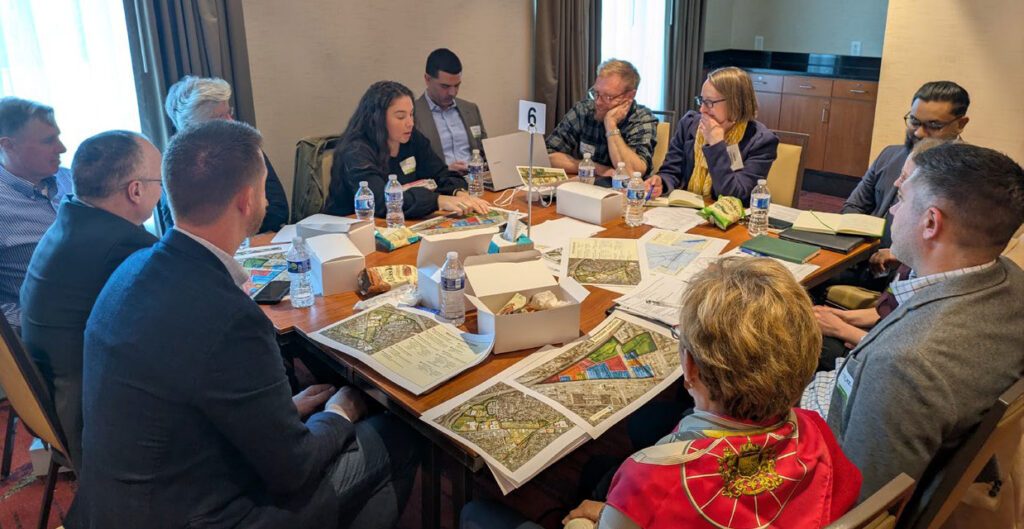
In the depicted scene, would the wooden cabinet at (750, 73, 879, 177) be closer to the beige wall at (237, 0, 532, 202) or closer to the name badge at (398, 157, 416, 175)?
the beige wall at (237, 0, 532, 202)

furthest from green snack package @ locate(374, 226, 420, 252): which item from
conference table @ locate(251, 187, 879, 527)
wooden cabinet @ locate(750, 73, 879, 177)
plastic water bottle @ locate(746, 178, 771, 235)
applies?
wooden cabinet @ locate(750, 73, 879, 177)

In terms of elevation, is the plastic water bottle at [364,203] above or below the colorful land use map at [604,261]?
above

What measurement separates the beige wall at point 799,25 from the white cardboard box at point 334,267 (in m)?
5.64

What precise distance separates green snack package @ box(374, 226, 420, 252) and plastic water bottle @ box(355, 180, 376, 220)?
0.49ft

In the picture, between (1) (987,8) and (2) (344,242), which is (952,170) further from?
(1) (987,8)

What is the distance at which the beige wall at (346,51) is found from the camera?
372 cm

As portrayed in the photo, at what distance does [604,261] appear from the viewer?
2.30 m

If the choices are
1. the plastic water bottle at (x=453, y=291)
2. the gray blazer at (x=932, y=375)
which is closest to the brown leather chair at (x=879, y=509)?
the gray blazer at (x=932, y=375)

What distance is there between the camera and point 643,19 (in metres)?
5.80

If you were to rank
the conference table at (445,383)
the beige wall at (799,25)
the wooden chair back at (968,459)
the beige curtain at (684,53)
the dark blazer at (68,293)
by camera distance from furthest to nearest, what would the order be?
1. the beige wall at (799,25)
2. the beige curtain at (684,53)
3. the dark blazer at (68,293)
4. the conference table at (445,383)
5. the wooden chair back at (968,459)

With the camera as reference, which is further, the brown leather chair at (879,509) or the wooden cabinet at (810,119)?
the wooden cabinet at (810,119)

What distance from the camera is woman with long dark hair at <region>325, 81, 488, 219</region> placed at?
9.16 ft

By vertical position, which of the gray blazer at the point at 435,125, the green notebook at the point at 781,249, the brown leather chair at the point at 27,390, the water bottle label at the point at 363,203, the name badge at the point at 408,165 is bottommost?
the brown leather chair at the point at 27,390

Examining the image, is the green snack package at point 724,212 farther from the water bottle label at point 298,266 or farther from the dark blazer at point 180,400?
the dark blazer at point 180,400
